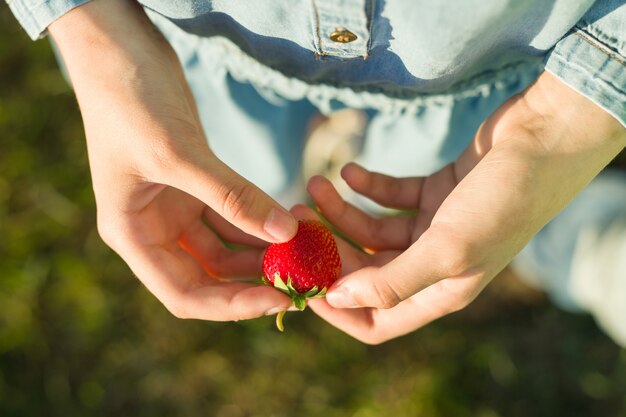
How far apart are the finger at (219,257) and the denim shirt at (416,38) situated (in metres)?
0.36

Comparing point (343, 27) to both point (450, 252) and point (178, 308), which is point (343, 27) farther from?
point (178, 308)

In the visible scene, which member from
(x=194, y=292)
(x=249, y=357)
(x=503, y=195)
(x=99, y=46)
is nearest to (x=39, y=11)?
(x=99, y=46)

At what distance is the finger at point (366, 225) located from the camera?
1172mm

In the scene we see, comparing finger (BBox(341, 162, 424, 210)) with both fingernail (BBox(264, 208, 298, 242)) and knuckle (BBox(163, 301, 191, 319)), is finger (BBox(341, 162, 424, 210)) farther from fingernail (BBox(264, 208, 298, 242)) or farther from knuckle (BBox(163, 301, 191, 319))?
knuckle (BBox(163, 301, 191, 319))

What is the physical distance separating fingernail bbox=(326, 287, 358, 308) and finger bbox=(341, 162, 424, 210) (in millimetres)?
271

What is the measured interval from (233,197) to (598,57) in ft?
1.82

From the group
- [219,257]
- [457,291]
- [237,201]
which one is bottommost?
[219,257]

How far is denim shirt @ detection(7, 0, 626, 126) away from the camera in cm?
76

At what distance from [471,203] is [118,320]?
4.20ft

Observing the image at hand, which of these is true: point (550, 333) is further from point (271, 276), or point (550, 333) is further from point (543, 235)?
point (271, 276)

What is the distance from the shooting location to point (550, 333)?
5.75 feet

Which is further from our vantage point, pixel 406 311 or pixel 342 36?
pixel 406 311

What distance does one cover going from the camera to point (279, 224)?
0.91m

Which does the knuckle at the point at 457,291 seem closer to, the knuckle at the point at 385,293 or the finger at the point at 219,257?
the knuckle at the point at 385,293
